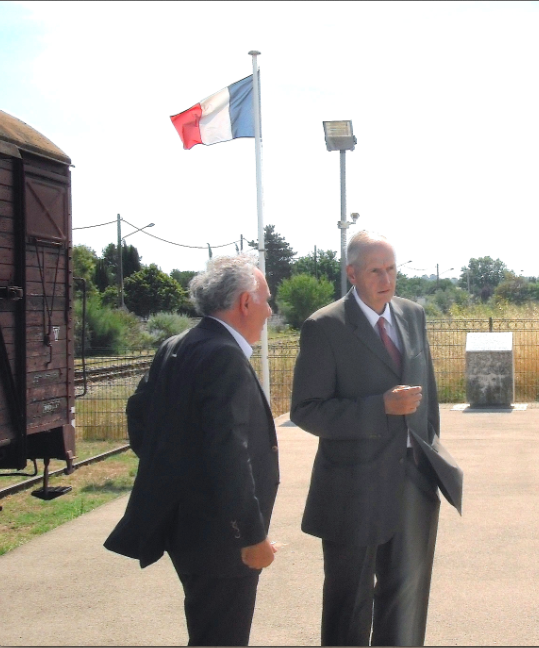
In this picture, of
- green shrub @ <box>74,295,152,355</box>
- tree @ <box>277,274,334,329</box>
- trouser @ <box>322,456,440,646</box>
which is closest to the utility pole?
green shrub @ <box>74,295,152,355</box>

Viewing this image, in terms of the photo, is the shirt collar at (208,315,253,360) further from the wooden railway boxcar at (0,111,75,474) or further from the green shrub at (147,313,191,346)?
the green shrub at (147,313,191,346)

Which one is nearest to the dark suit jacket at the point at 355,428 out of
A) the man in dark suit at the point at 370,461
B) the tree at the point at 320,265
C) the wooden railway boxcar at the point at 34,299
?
the man in dark suit at the point at 370,461

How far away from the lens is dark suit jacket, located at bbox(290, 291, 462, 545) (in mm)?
3180

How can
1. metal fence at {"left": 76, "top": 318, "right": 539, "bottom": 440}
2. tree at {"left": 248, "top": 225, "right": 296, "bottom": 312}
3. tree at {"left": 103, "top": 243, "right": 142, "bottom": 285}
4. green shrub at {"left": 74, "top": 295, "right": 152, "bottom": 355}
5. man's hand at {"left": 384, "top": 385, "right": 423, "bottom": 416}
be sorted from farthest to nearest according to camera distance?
1. tree at {"left": 248, "top": 225, "right": 296, "bottom": 312}
2. tree at {"left": 103, "top": 243, "right": 142, "bottom": 285}
3. green shrub at {"left": 74, "top": 295, "right": 152, "bottom": 355}
4. metal fence at {"left": 76, "top": 318, "right": 539, "bottom": 440}
5. man's hand at {"left": 384, "top": 385, "right": 423, "bottom": 416}

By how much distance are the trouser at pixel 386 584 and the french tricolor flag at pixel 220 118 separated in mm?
7391

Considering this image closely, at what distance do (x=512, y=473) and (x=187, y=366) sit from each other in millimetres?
5442

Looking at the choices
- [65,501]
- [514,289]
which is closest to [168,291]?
[514,289]

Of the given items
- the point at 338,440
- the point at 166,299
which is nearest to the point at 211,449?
the point at 338,440

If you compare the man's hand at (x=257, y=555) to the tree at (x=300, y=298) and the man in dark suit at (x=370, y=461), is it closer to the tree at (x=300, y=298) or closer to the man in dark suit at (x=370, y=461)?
the man in dark suit at (x=370, y=461)

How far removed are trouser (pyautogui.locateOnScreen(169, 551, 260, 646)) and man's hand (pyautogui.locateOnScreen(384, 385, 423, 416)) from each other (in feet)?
2.66

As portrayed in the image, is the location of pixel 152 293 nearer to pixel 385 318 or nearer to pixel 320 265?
pixel 320 265

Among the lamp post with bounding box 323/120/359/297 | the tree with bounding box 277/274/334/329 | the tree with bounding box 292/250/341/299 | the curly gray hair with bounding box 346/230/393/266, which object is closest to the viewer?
the curly gray hair with bounding box 346/230/393/266

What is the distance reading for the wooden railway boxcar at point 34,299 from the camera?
6109mm

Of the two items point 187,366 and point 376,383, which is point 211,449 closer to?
point 187,366
